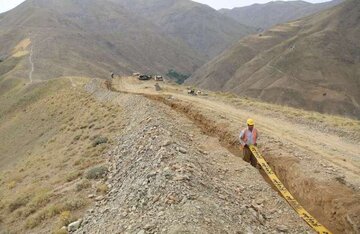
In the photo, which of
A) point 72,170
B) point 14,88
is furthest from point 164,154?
point 14,88

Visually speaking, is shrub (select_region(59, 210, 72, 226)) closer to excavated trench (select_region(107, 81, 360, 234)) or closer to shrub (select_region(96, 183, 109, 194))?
shrub (select_region(96, 183, 109, 194))

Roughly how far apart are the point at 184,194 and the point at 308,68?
5257 inches

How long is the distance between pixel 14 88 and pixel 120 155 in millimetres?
67276

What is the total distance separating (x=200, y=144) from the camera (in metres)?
20.2

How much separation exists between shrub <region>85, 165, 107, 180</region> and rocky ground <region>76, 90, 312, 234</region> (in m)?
0.42

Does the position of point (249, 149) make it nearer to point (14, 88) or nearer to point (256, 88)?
point (14, 88)

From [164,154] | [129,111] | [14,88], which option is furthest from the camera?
[14,88]

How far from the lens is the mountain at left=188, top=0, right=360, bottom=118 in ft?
404

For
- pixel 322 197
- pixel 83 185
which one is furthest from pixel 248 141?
pixel 83 185

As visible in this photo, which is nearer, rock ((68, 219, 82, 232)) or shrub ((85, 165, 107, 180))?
rock ((68, 219, 82, 232))

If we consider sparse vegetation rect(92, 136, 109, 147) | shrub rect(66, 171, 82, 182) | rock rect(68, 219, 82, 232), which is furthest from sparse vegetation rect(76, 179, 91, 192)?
sparse vegetation rect(92, 136, 109, 147)

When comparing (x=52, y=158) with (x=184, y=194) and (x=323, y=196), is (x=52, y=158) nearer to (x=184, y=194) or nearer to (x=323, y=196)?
(x=184, y=194)

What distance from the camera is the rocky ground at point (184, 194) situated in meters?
12.0

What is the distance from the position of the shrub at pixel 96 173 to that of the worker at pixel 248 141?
6.67 metres
